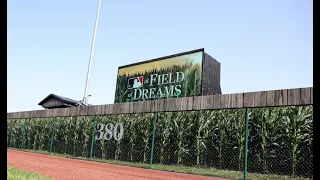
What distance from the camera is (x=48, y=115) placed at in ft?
66.0

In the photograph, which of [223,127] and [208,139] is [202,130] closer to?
[208,139]

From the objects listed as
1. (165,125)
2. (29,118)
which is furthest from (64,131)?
(165,125)

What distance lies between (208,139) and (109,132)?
5.88 m

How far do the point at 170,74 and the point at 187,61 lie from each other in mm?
1894

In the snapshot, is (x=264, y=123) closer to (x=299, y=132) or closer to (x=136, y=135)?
(x=299, y=132)

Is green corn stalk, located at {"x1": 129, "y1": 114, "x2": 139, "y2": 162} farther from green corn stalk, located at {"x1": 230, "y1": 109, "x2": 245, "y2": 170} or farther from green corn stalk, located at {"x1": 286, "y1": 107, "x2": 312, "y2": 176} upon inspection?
green corn stalk, located at {"x1": 286, "y1": 107, "x2": 312, "y2": 176}

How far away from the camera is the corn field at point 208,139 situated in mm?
10148

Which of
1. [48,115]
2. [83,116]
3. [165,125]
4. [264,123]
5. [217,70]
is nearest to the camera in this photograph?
[264,123]

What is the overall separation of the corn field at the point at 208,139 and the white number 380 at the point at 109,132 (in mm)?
54

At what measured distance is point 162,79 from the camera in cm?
2281

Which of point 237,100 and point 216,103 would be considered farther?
point 216,103

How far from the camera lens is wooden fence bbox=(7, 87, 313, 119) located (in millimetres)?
9422

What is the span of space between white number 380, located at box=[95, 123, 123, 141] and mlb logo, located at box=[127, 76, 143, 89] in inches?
355

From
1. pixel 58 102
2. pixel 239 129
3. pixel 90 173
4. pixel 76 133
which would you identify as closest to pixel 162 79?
pixel 76 133
